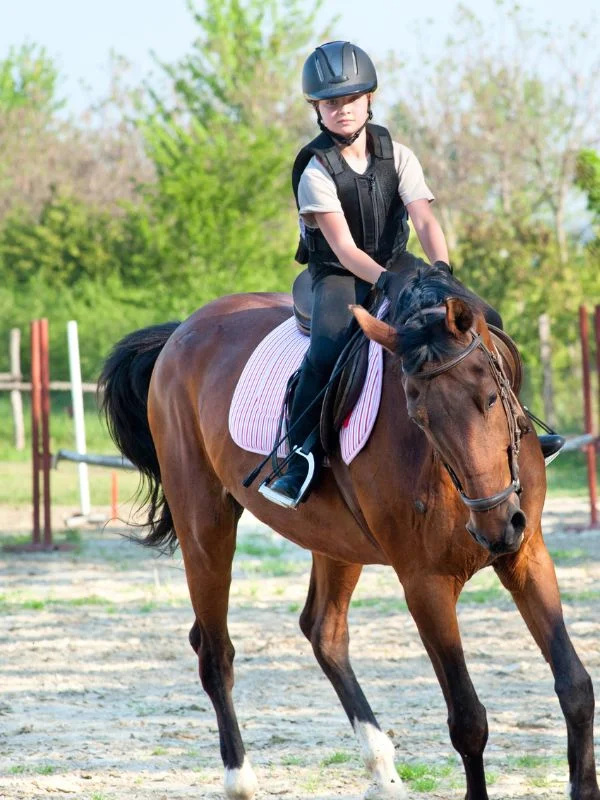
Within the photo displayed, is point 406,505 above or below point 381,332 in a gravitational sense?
below

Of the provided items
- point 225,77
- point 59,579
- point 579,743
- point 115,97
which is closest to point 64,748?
point 579,743

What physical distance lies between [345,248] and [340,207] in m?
0.20

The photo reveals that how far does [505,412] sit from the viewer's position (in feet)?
11.5

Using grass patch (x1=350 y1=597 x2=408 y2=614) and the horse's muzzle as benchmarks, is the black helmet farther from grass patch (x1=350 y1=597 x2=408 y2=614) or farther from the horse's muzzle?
grass patch (x1=350 y1=597 x2=408 y2=614)

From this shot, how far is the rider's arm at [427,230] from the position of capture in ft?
14.8

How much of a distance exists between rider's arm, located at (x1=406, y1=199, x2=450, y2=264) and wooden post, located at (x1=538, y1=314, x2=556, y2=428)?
57.6 ft

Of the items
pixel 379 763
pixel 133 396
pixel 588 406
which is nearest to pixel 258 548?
pixel 588 406

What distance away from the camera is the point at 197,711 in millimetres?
6000

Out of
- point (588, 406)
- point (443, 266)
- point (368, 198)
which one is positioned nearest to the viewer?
point (443, 266)

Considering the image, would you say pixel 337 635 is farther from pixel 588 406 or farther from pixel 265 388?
pixel 588 406

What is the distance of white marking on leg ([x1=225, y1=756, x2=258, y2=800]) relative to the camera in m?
4.62

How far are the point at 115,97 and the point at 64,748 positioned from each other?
148 ft

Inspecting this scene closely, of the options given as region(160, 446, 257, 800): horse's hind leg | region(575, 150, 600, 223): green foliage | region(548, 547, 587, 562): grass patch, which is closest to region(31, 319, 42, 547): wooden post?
region(548, 547, 587, 562): grass patch

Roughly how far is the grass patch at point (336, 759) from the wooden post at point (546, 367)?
685 inches
